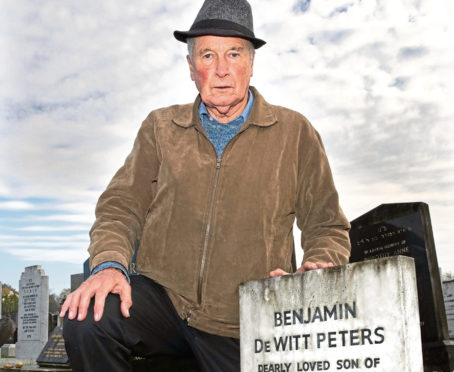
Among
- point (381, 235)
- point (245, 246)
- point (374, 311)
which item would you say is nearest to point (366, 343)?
point (374, 311)

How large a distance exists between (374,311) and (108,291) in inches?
41.3

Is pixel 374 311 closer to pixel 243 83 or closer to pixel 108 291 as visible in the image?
pixel 108 291

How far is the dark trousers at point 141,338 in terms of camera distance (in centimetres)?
212

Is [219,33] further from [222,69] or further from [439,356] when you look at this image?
[439,356]

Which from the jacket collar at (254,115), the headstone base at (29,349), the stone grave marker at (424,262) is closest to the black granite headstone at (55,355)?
the stone grave marker at (424,262)

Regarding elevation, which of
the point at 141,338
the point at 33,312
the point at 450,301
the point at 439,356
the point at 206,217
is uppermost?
the point at 33,312

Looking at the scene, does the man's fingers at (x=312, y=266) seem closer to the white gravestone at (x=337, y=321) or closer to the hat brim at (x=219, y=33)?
the white gravestone at (x=337, y=321)

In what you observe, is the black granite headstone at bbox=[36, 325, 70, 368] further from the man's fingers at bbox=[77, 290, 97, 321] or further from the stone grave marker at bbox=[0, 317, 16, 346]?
the stone grave marker at bbox=[0, 317, 16, 346]

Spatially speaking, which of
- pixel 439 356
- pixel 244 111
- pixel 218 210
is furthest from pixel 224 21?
pixel 439 356

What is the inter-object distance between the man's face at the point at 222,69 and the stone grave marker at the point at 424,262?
5.01 m

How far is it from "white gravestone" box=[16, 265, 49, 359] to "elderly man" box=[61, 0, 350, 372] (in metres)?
13.4

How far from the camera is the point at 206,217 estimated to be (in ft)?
7.83

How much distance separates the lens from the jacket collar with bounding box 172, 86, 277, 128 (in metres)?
2.58

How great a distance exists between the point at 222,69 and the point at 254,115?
10.6 inches
